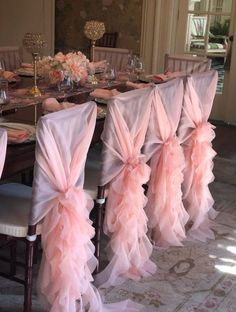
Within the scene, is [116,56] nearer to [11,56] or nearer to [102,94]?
[11,56]

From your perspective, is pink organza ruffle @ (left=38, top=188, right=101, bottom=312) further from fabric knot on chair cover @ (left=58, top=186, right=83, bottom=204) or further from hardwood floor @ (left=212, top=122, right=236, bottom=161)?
hardwood floor @ (left=212, top=122, right=236, bottom=161)

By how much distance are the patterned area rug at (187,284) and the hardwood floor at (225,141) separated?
5.09 ft

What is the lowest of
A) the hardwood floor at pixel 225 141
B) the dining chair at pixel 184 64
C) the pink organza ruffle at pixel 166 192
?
the hardwood floor at pixel 225 141

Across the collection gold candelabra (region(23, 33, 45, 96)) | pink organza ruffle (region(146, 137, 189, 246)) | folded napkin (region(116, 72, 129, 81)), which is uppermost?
gold candelabra (region(23, 33, 45, 96))

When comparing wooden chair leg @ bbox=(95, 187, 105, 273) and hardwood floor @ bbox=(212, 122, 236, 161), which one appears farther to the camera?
hardwood floor @ bbox=(212, 122, 236, 161)

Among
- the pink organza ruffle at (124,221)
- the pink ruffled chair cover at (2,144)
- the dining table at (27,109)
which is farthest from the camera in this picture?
the pink organza ruffle at (124,221)

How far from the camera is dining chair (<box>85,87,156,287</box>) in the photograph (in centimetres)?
235

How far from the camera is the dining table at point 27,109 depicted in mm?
1934

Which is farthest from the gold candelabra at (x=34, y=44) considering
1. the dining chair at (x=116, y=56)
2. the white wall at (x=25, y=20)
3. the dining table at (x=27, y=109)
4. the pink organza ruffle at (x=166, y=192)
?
the white wall at (x=25, y=20)

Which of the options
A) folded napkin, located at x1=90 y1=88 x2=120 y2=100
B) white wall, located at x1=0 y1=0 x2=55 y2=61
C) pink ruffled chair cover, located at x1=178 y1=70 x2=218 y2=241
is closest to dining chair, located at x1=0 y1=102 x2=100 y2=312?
folded napkin, located at x1=90 y1=88 x2=120 y2=100

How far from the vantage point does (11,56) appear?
4062mm

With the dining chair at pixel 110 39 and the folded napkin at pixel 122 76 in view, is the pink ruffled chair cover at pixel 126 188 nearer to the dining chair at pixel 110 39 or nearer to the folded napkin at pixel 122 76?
the folded napkin at pixel 122 76

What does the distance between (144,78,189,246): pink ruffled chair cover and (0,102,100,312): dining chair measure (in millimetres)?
669

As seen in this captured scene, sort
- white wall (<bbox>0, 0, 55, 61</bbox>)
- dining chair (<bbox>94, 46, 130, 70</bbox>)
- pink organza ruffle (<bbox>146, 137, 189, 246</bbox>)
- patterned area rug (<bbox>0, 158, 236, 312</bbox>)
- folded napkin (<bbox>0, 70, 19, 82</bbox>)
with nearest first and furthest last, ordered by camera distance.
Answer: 1. patterned area rug (<bbox>0, 158, 236, 312</bbox>)
2. pink organza ruffle (<bbox>146, 137, 189, 246</bbox>)
3. folded napkin (<bbox>0, 70, 19, 82</bbox>)
4. dining chair (<bbox>94, 46, 130, 70</bbox>)
5. white wall (<bbox>0, 0, 55, 61</bbox>)
